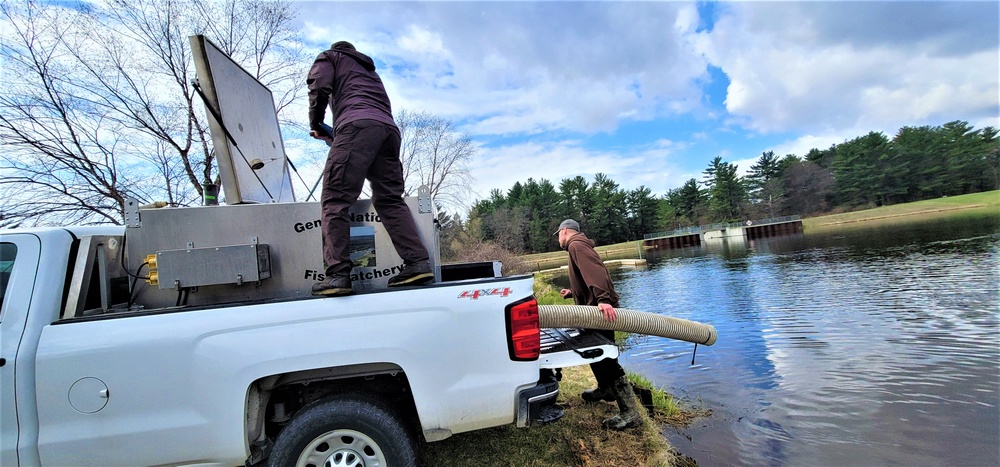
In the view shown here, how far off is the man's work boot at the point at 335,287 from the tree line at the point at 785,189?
206ft

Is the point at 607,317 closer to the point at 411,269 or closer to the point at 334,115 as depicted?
the point at 411,269

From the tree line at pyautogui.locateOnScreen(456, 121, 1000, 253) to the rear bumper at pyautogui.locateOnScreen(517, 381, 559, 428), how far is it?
206 feet

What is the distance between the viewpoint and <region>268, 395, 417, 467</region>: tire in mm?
2570

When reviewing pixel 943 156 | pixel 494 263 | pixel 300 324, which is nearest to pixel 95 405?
pixel 300 324

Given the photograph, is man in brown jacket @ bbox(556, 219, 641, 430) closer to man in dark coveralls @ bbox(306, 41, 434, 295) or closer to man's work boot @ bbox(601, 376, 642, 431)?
man's work boot @ bbox(601, 376, 642, 431)

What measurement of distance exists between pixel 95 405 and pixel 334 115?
2226mm

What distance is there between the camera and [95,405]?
243 cm

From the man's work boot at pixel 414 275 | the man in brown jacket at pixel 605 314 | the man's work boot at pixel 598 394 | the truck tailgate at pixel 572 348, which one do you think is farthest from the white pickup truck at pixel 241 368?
the man's work boot at pixel 598 394

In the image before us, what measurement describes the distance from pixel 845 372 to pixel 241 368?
8452 millimetres

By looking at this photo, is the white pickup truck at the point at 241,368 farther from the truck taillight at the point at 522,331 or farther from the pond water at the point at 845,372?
the pond water at the point at 845,372

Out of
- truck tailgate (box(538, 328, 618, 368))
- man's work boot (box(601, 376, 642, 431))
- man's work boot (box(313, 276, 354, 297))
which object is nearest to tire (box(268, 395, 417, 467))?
man's work boot (box(313, 276, 354, 297))

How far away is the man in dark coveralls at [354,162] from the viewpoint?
111 inches

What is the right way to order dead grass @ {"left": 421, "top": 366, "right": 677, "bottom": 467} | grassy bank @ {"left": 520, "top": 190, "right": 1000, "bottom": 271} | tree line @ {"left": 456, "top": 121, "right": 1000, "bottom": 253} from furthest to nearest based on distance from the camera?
1. tree line @ {"left": 456, "top": 121, "right": 1000, "bottom": 253}
2. grassy bank @ {"left": 520, "top": 190, "right": 1000, "bottom": 271}
3. dead grass @ {"left": 421, "top": 366, "right": 677, "bottom": 467}

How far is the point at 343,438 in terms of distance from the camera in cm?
268
